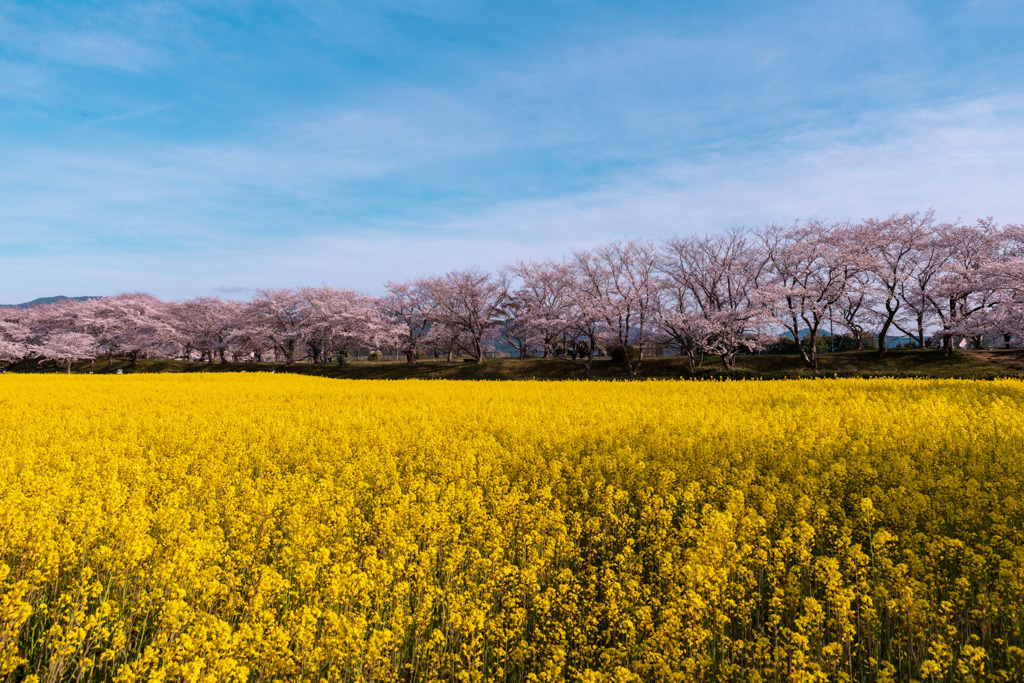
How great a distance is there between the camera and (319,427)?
12867 mm

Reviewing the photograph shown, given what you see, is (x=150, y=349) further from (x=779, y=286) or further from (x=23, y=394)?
(x=779, y=286)

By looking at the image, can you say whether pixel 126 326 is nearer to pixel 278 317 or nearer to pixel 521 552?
pixel 278 317

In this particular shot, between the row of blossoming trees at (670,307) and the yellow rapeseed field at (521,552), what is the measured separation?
1292 inches

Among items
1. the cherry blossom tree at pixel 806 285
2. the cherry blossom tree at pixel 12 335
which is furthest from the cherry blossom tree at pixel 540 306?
the cherry blossom tree at pixel 12 335

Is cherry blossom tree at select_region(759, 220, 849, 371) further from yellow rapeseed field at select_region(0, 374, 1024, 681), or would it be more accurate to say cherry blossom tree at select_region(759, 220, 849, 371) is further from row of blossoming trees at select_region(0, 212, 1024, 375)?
yellow rapeseed field at select_region(0, 374, 1024, 681)

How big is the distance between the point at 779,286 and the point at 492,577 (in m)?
41.9

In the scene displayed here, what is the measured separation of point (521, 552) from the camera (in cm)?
639

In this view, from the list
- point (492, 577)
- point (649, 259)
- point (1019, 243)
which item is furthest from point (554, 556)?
point (1019, 243)

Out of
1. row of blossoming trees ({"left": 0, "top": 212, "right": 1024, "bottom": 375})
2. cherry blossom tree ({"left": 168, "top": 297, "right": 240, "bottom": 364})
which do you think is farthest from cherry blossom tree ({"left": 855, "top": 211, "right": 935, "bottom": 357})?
cherry blossom tree ({"left": 168, "top": 297, "right": 240, "bottom": 364})

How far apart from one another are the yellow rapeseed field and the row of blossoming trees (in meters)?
32.8

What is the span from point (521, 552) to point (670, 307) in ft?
148

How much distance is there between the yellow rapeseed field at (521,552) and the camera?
4.16m

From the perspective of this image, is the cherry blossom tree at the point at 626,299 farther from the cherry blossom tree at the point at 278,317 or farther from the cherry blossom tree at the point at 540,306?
the cherry blossom tree at the point at 278,317

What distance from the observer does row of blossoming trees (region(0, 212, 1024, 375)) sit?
41.4 m
